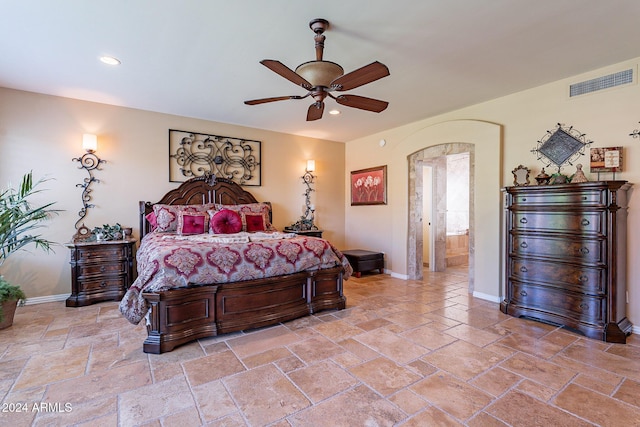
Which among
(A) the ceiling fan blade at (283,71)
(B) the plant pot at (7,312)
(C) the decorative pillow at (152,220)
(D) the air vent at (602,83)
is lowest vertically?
(B) the plant pot at (7,312)

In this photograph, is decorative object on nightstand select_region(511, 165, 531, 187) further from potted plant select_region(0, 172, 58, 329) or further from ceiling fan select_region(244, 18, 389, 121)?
potted plant select_region(0, 172, 58, 329)

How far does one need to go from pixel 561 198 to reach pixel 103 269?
17.6 feet

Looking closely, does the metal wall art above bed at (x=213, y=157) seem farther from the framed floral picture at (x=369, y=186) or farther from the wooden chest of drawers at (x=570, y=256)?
the wooden chest of drawers at (x=570, y=256)

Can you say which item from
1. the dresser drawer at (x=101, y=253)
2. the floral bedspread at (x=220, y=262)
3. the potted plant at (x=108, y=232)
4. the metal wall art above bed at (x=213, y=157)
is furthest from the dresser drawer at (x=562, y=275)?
the potted plant at (x=108, y=232)

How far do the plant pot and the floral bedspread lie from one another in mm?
1354

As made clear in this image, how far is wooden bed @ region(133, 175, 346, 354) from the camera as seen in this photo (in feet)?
8.38

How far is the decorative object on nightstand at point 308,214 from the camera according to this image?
5.58 meters

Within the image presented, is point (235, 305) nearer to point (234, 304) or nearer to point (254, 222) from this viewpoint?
point (234, 304)

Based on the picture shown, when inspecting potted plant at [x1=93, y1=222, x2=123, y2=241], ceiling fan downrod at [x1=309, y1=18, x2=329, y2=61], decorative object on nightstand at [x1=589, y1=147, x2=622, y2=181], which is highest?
ceiling fan downrod at [x1=309, y1=18, x2=329, y2=61]

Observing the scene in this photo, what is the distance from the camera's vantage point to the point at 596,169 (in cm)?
310

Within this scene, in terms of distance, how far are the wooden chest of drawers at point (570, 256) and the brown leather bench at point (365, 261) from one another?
2392 millimetres

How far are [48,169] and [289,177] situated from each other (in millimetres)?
3507

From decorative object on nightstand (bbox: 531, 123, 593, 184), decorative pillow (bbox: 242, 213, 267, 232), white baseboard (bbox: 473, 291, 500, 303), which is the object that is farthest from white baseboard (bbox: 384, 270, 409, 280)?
decorative object on nightstand (bbox: 531, 123, 593, 184)

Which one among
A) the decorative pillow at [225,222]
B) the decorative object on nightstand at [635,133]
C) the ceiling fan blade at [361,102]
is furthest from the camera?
the decorative pillow at [225,222]
